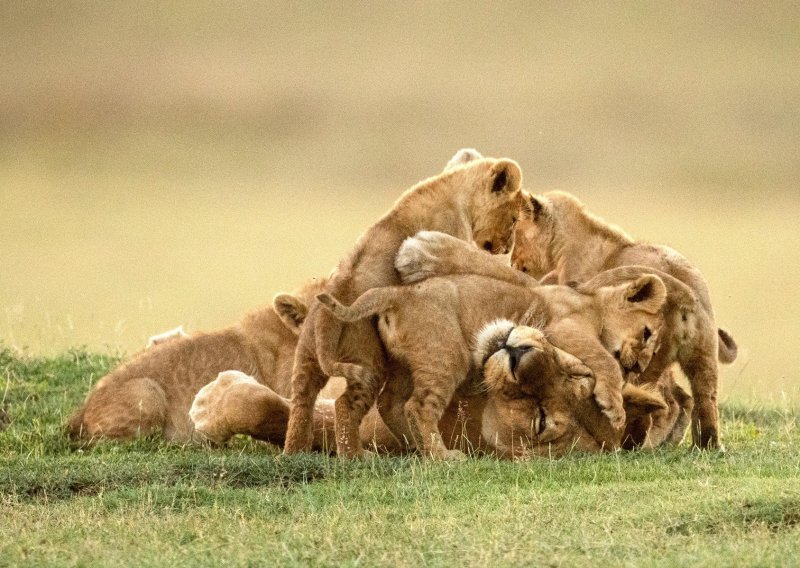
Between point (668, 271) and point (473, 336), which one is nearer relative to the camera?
point (473, 336)

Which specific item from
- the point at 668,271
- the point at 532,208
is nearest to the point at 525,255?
the point at 532,208

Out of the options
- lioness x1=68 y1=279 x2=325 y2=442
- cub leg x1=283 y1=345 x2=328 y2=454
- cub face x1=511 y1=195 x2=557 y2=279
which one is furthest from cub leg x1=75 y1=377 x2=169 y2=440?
cub face x1=511 y1=195 x2=557 y2=279

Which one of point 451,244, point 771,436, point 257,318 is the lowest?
point 771,436

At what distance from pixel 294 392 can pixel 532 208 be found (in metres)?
2.28

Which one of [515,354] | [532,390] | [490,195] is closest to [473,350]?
[515,354]

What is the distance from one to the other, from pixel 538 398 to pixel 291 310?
6.61 ft

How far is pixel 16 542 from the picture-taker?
277 inches

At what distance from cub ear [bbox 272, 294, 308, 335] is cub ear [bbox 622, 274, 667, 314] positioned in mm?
2194

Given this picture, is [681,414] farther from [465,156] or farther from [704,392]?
[465,156]

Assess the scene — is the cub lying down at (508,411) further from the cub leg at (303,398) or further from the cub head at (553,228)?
the cub head at (553,228)

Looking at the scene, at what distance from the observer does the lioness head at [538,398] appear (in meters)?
8.65

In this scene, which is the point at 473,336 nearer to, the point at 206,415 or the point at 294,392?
the point at 294,392

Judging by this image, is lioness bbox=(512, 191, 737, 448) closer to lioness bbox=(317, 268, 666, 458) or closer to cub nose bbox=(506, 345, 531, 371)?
lioness bbox=(317, 268, 666, 458)

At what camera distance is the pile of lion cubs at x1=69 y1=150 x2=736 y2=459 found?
873cm
